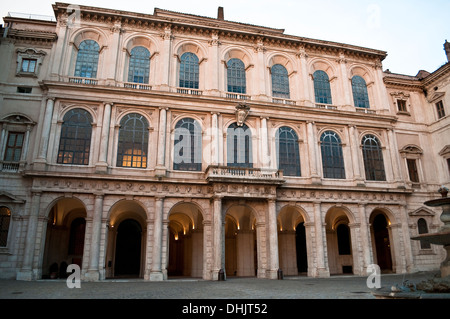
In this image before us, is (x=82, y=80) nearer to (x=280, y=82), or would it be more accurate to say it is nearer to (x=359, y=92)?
(x=280, y=82)

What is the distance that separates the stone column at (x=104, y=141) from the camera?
2281cm

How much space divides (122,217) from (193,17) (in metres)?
18.5

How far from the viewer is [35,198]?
69.8ft

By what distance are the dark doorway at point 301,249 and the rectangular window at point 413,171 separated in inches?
410

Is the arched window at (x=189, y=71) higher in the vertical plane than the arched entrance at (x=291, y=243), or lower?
higher

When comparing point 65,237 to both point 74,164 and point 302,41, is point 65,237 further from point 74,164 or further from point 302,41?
point 302,41

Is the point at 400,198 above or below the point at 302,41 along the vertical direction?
below

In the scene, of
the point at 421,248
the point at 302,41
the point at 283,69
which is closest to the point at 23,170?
the point at 283,69

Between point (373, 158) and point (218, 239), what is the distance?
609 inches

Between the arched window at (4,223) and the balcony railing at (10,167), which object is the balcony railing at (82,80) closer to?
the balcony railing at (10,167)

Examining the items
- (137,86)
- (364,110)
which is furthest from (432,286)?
(137,86)

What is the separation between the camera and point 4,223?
21219 millimetres

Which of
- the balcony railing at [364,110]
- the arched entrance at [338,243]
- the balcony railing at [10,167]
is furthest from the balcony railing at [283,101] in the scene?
the balcony railing at [10,167]

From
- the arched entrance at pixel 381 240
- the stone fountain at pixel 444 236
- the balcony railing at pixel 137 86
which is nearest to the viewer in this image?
the stone fountain at pixel 444 236
